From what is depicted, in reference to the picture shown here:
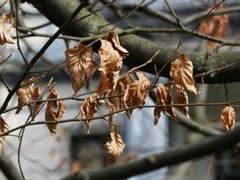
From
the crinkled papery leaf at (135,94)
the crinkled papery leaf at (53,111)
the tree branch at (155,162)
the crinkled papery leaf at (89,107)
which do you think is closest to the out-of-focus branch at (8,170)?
the tree branch at (155,162)

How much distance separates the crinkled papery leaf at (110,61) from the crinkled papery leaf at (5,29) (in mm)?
322

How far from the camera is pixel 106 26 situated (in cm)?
354

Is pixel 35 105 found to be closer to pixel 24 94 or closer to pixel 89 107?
A: pixel 24 94

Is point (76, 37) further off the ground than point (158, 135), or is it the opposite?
point (76, 37)

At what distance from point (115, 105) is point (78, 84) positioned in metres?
0.36

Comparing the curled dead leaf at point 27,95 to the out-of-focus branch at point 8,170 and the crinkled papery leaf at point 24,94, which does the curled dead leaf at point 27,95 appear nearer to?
the crinkled papery leaf at point 24,94

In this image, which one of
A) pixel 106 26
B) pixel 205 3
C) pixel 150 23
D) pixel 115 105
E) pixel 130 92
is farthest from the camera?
pixel 150 23

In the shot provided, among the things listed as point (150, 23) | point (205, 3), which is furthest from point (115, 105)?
point (150, 23)

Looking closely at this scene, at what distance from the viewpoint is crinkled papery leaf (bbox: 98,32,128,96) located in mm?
2736

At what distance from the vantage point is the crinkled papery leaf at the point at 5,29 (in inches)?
109

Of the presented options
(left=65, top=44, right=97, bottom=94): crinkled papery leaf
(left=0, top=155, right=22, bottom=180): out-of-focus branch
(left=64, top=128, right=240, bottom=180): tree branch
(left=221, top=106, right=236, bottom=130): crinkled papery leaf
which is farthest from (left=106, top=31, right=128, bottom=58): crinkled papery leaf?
(left=0, top=155, right=22, bottom=180): out-of-focus branch

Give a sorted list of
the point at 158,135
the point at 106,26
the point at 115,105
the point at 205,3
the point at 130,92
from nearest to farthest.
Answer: the point at 130,92, the point at 115,105, the point at 106,26, the point at 205,3, the point at 158,135

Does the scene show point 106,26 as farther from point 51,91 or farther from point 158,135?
point 158,135

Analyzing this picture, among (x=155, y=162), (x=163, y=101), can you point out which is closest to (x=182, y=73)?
(x=163, y=101)
